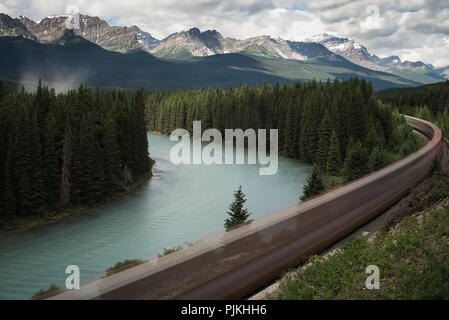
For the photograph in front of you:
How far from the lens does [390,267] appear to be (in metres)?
7.20

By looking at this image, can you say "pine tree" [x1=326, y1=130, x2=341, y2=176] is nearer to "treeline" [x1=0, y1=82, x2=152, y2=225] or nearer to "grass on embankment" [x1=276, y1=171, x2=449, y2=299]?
"treeline" [x1=0, y1=82, x2=152, y2=225]

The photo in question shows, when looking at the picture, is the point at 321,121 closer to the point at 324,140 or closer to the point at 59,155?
the point at 324,140

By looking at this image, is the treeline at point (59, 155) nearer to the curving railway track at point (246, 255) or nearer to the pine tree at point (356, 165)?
the pine tree at point (356, 165)

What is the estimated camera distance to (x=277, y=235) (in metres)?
7.63

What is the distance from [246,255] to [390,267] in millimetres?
2938

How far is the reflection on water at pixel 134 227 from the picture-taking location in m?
21.0

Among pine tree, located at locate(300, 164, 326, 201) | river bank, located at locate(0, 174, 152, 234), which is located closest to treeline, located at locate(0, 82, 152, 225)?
river bank, located at locate(0, 174, 152, 234)

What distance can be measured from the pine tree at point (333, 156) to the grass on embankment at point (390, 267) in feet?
151

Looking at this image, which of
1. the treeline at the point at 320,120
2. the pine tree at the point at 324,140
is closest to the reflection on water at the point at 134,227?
the treeline at the point at 320,120

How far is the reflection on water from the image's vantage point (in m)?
21.0
